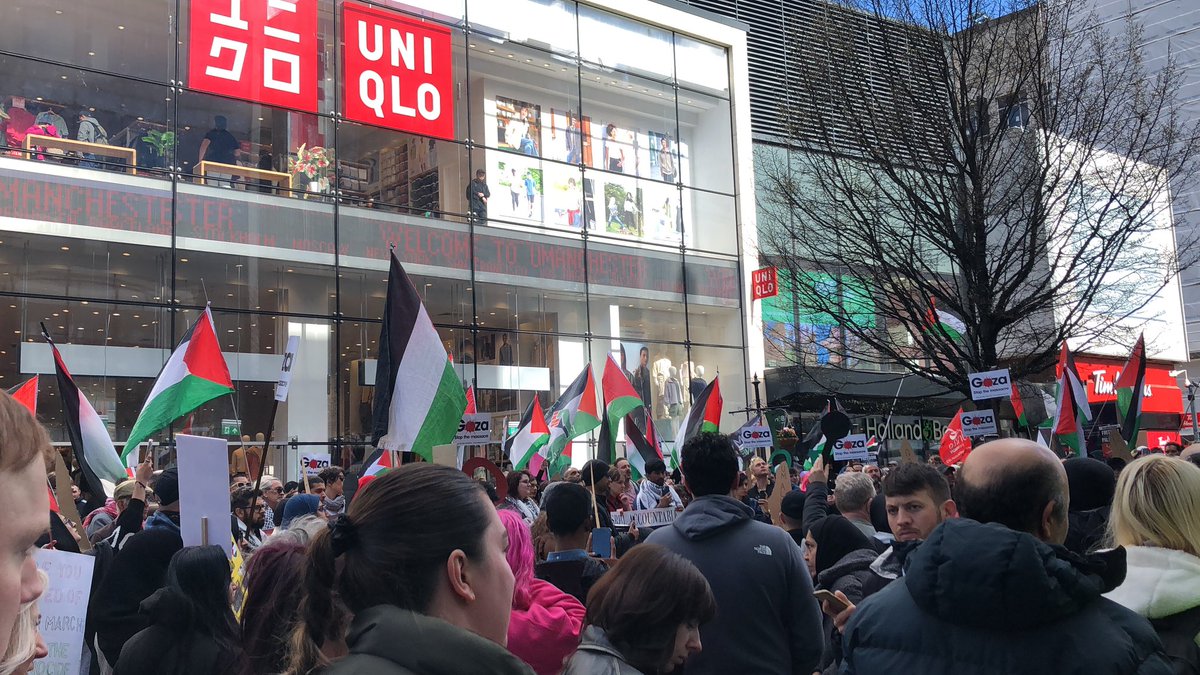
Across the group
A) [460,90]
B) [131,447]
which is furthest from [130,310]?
[131,447]

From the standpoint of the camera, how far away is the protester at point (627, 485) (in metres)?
11.8

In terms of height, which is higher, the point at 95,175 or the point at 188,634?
the point at 95,175

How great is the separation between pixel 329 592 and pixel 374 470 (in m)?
5.91

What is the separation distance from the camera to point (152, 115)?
61.6 feet

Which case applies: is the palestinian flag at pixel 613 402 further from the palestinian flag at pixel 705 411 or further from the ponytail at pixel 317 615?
the ponytail at pixel 317 615

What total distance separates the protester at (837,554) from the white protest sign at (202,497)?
2659 mm

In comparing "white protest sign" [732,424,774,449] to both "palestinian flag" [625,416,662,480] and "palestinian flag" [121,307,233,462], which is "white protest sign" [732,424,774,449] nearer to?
"palestinian flag" [625,416,662,480]

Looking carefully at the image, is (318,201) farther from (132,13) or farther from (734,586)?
(734,586)

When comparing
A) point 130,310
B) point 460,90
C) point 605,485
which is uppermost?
point 460,90

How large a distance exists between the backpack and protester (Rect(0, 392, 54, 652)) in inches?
109

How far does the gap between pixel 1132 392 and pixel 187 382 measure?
1301 cm

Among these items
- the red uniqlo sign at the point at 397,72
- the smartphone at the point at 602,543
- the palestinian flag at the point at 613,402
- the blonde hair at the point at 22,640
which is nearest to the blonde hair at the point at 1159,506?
the blonde hair at the point at 22,640

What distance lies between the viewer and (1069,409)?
14.7m

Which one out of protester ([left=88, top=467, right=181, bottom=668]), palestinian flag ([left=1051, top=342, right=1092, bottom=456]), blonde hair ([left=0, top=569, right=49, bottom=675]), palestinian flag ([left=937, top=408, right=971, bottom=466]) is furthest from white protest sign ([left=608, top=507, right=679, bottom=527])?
palestinian flag ([left=937, top=408, right=971, bottom=466])
